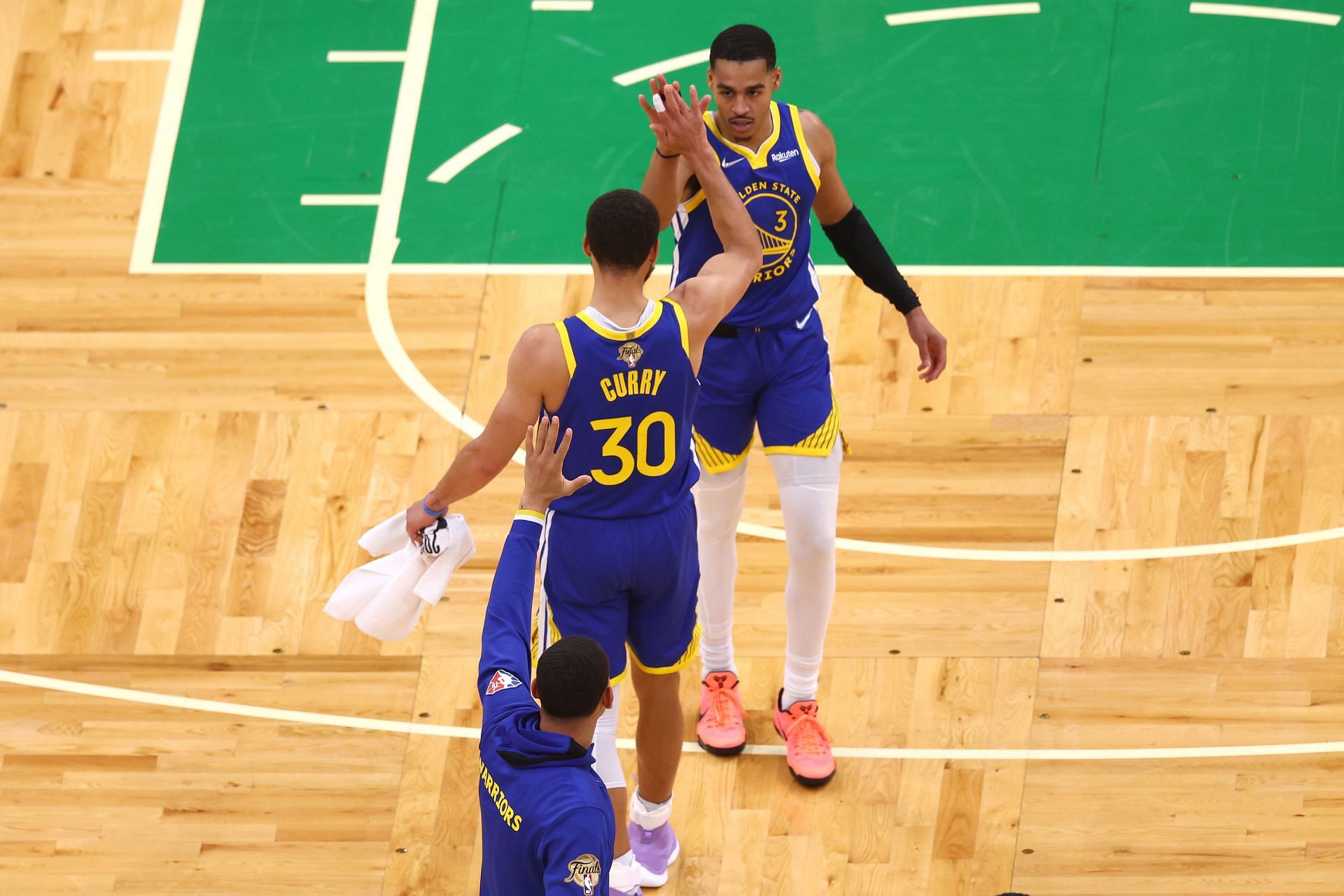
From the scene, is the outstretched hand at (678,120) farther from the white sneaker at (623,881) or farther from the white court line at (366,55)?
the white court line at (366,55)

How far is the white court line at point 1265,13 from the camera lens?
28.5 ft

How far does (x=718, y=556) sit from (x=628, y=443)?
1.21 metres

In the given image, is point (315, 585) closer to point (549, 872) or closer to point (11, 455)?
point (11, 455)

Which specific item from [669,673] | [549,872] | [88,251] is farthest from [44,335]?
[549,872]

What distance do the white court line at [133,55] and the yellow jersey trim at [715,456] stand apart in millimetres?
4367

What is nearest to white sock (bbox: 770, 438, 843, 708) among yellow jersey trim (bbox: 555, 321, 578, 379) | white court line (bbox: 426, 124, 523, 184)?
yellow jersey trim (bbox: 555, 321, 578, 379)

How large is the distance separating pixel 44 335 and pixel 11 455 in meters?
0.67

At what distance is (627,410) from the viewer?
16.1 feet

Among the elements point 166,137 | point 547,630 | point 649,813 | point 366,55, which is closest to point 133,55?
point 166,137

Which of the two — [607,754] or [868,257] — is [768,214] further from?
[607,754]

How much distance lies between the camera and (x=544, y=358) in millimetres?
4840

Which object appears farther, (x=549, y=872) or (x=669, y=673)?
(x=669, y=673)

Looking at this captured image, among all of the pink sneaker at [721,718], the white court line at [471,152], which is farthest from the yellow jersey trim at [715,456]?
the white court line at [471,152]

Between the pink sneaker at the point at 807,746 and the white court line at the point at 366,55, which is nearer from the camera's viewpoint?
the pink sneaker at the point at 807,746
